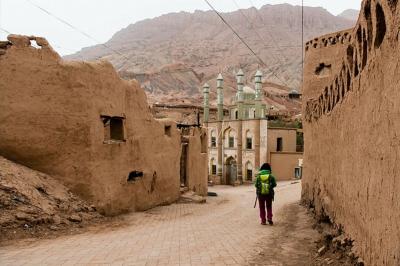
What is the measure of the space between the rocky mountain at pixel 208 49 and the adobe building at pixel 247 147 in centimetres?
2174

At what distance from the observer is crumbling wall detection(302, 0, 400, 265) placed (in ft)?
11.5

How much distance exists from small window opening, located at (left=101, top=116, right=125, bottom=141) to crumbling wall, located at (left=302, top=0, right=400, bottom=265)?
601 cm

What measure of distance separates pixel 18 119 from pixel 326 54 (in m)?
10.5

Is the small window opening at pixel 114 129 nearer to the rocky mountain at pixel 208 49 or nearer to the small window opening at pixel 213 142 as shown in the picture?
the small window opening at pixel 213 142

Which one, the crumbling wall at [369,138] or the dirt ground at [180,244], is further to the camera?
the dirt ground at [180,244]

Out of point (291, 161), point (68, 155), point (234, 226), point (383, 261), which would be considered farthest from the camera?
point (291, 161)

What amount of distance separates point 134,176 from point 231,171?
34.0m

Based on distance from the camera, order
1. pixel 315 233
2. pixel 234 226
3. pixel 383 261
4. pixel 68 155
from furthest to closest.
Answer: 1. pixel 68 155
2. pixel 234 226
3. pixel 315 233
4. pixel 383 261

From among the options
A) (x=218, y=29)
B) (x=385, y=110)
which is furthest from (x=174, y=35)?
(x=385, y=110)

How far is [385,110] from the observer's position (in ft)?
12.4

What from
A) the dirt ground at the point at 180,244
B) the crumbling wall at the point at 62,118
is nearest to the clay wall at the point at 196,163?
the crumbling wall at the point at 62,118

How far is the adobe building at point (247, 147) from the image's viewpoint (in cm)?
4050

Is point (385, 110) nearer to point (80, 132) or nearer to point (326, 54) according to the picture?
point (80, 132)

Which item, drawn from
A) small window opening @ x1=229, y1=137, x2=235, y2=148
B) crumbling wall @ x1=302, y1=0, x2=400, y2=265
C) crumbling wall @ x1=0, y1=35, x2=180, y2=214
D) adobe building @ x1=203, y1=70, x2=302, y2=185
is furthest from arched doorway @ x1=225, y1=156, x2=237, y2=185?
crumbling wall @ x1=302, y1=0, x2=400, y2=265
